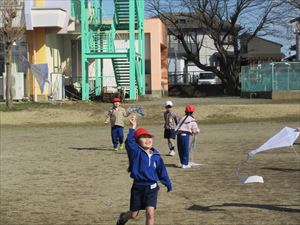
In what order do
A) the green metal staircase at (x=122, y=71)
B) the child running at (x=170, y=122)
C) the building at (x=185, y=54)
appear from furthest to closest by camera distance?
the building at (x=185, y=54), the green metal staircase at (x=122, y=71), the child running at (x=170, y=122)

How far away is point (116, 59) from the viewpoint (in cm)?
3909

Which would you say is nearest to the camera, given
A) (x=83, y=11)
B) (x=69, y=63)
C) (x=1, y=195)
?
(x=1, y=195)

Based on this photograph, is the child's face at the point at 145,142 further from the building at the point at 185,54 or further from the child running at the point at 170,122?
the building at the point at 185,54

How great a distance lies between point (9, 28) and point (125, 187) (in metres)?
22.6

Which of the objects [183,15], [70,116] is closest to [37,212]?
[70,116]

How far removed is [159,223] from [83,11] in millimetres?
30408

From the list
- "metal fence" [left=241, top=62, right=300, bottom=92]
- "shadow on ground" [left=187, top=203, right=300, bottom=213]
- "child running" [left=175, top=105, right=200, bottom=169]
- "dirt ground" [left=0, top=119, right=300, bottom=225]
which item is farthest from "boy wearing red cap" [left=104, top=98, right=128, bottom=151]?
"metal fence" [left=241, top=62, right=300, bottom=92]

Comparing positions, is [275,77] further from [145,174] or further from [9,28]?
[145,174]

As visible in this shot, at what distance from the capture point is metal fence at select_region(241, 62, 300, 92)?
3959 cm

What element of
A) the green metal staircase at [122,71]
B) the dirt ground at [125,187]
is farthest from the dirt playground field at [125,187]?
the green metal staircase at [122,71]

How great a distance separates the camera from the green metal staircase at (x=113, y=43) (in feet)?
120

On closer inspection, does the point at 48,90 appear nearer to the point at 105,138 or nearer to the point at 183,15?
the point at 105,138

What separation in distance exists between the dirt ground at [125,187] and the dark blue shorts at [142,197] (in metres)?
1.19

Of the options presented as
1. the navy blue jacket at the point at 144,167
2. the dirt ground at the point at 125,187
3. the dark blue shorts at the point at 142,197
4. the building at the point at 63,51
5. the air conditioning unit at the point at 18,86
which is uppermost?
the building at the point at 63,51
